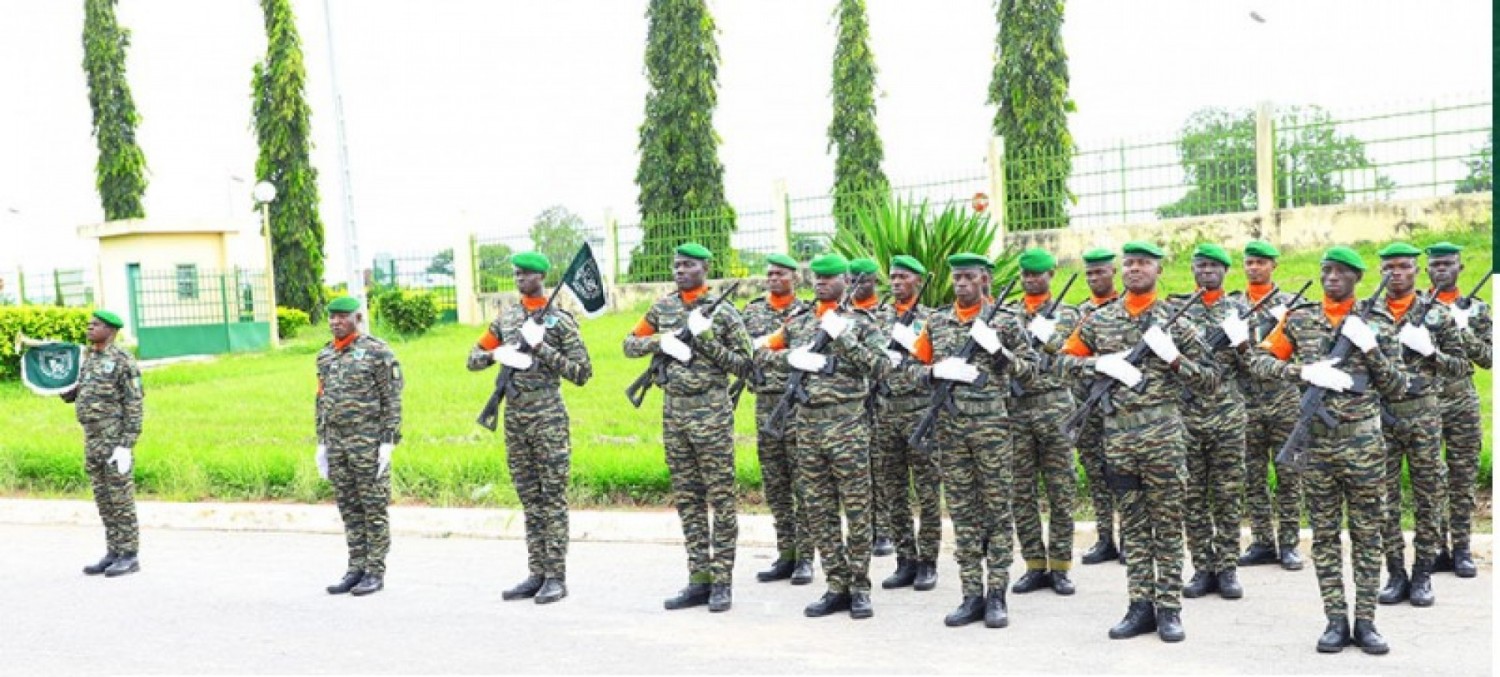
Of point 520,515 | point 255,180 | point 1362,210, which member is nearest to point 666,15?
point 255,180

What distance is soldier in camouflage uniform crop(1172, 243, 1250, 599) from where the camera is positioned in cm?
765

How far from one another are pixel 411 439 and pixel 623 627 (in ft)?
22.2

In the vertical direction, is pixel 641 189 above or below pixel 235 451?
above

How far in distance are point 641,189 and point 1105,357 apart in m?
23.3

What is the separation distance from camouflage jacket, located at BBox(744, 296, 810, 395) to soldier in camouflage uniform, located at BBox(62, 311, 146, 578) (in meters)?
4.07

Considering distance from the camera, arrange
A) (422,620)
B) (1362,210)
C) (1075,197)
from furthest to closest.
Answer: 1. (1075,197)
2. (1362,210)
3. (422,620)

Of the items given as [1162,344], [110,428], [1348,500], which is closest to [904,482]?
[1162,344]

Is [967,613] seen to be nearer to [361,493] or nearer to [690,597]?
[690,597]

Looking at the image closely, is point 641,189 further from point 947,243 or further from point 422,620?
point 422,620

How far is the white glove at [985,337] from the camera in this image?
23.1 feet

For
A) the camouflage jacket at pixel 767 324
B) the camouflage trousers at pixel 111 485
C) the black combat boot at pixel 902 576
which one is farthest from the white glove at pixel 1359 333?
the camouflage trousers at pixel 111 485

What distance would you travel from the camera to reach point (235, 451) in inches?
511

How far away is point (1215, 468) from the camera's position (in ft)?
25.8

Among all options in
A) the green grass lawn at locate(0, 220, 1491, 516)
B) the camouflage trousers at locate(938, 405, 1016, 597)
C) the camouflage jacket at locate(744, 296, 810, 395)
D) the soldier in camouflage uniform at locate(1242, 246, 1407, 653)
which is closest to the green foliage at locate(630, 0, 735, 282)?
the green grass lawn at locate(0, 220, 1491, 516)
